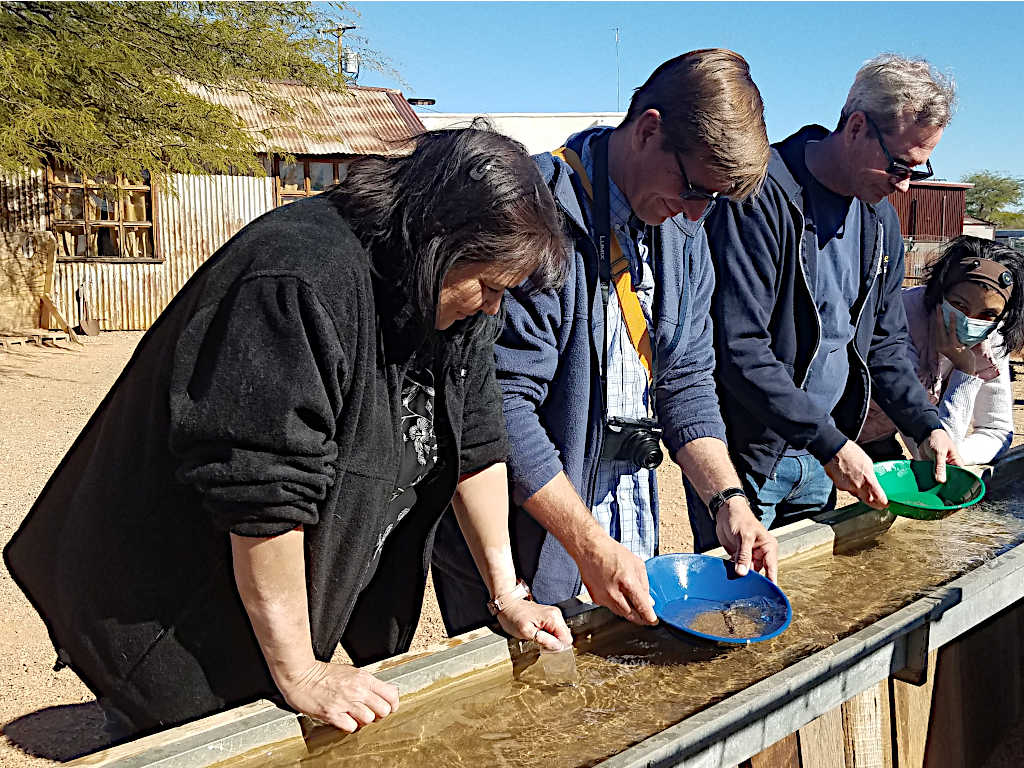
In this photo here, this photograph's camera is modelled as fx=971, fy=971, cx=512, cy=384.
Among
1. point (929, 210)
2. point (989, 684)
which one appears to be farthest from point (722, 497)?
point (929, 210)

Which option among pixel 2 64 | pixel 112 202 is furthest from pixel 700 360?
pixel 112 202

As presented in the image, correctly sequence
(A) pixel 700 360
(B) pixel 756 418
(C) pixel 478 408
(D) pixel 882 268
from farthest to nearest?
(D) pixel 882 268, (B) pixel 756 418, (A) pixel 700 360, (C) pixel 478 408

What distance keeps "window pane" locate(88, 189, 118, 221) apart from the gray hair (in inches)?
495

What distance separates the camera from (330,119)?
15977mm

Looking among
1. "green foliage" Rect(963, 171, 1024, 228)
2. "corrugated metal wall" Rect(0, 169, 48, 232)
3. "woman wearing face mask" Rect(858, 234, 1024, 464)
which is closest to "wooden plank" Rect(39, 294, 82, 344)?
"corrugated metal wall" Rect(0, 169, 48, 232)

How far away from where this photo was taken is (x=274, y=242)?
1.37 meters

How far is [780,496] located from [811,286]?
621mm

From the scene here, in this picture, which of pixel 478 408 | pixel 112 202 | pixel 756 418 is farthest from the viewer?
pixel 112 202

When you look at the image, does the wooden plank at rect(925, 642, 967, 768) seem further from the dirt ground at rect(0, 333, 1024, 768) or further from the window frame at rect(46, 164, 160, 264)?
the window frame at rect(46, 164, 160, 264)

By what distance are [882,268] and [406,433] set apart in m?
1.96

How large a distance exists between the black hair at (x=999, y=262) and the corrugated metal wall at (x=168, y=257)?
1131 centimetres

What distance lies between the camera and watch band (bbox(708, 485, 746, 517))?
2297mm

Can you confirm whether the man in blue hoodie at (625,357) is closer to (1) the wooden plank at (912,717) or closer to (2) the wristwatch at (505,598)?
(2) the wristwatch at (505,598)

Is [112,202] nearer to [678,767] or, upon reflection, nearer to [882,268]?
[882,268]
